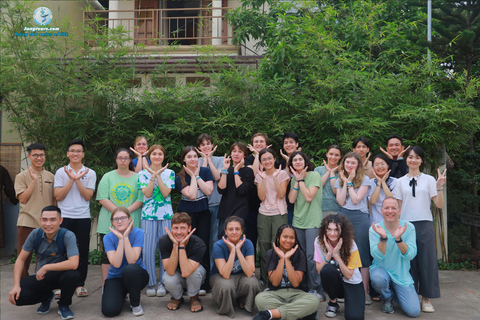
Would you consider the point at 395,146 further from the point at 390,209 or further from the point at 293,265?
the point at 293,265

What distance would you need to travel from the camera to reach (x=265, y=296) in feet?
11.0

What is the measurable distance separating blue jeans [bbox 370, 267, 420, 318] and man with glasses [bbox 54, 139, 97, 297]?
276cm

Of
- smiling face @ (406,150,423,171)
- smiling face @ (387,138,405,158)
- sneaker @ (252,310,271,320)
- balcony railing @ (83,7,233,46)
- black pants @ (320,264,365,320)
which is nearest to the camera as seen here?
sneaker @ (252,310,271,320)

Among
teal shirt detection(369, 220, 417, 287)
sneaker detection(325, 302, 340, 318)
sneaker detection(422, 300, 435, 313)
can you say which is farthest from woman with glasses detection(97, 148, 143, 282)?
sneaker detection(422, 300, 435, 313)

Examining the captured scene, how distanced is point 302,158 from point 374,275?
1.24 m

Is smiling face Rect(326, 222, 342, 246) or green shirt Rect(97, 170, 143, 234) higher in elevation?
green shirt Rect(97, 170, 143, 234)

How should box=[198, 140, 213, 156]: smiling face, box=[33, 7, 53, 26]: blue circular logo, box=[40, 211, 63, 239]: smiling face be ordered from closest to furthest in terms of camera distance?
box=[40, 211, 63, 239]: smiling face
box=[198, 140, 213, 156]: smiling face
box=[33, 7, 53, 26]: blue circular logo

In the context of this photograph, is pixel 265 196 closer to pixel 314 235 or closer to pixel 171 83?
pixel 314 235

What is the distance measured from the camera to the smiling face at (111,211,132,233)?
11.5 feet

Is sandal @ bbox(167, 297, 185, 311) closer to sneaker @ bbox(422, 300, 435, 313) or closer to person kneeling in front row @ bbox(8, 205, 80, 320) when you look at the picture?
person kneeling in front row @ bbox(8, 205, 80, 320)

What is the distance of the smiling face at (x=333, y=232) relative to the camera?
11.1ft

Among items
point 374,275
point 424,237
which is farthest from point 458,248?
point 374,275

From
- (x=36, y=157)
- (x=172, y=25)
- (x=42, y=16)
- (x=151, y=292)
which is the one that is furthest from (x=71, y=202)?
(x=172, y=25)

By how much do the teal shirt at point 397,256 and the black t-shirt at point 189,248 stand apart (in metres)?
1.53
